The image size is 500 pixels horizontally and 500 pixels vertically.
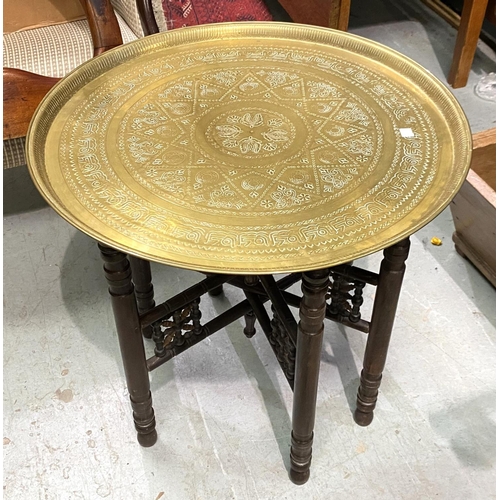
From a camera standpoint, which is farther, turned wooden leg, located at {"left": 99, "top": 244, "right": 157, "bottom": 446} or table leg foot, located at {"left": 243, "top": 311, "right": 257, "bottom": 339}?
table leg foot, located at {"left": 243, "top": 311, "right": 257, "bottom": 339}

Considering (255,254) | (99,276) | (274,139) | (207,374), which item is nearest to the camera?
(255,254)

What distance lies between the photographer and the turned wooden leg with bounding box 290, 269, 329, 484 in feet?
3.57

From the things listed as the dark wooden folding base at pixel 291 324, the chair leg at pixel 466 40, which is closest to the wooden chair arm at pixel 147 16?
the dark wooden folding base at pixel 291 324

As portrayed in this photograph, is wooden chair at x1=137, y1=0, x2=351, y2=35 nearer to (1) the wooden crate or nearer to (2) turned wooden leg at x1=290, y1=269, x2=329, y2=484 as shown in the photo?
(1) the wooden crate

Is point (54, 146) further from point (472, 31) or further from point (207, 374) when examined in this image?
point (472, 31)

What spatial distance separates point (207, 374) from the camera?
1723 mm

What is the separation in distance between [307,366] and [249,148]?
1.46 feet

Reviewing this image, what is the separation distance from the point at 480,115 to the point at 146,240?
6.31ft

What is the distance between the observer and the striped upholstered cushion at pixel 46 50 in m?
1.83

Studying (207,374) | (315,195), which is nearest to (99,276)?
(207,374)

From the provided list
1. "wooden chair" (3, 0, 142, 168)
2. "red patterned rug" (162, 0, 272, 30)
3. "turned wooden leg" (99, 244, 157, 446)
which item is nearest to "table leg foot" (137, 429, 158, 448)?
"turned wooden leg" (99, 244, 157, 446)

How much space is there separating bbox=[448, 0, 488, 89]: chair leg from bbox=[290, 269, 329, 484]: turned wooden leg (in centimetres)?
190

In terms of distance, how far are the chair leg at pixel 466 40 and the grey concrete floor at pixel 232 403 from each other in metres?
1.01

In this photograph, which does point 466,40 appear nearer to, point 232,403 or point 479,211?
point 479,211
